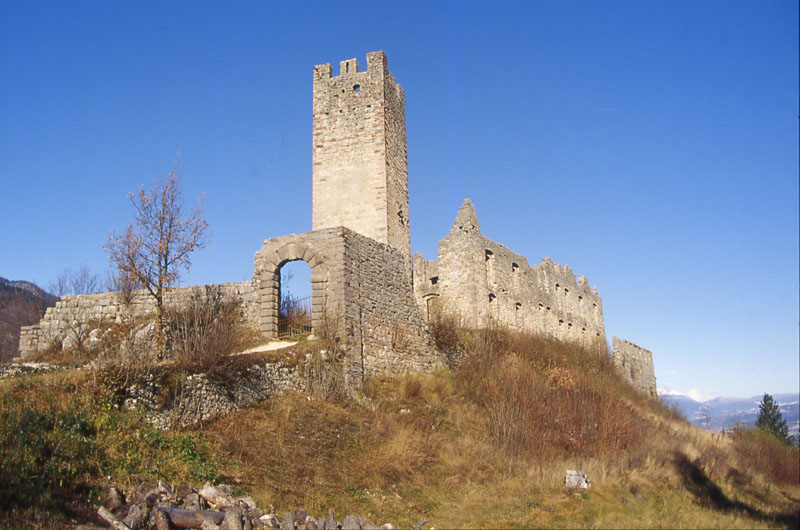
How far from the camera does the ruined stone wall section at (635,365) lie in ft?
108

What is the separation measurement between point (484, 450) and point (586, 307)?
2293 centimetres

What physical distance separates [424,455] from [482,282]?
1223cm

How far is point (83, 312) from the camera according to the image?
19469mm

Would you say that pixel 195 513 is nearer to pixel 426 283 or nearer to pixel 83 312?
pixel 83 312

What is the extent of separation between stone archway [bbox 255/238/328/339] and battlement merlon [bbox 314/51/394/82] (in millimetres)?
8076

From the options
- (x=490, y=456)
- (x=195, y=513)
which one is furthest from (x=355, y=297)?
(x=195, y=513)

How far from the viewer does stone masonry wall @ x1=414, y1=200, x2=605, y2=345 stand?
24906 millimetres

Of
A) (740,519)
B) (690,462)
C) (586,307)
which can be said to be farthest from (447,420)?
(586,307)

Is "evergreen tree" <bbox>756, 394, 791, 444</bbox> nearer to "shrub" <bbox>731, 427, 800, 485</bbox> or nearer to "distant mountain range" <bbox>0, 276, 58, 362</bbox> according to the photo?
"shrub" <bbox>731, 427, 800, 485</bbox>

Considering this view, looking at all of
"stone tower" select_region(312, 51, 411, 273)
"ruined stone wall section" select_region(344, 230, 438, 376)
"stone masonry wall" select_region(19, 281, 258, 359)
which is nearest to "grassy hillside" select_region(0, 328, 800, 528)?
"ruined stone wall section" select_region(344, 230, 438, 376)

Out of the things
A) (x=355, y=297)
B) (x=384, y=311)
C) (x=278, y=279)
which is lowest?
(x=384, y=311)

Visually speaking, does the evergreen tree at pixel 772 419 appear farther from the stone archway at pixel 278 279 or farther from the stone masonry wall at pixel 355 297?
the stone archway at pixel 278 279

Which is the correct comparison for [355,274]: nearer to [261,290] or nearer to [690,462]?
[261,290]

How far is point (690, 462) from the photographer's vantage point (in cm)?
1912
